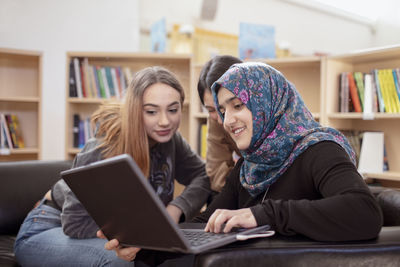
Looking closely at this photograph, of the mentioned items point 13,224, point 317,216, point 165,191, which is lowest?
point 13,224

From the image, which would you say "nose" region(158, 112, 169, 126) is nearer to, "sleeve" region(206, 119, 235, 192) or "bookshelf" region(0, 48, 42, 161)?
"sleeve" region(206, 119, 235, 192)

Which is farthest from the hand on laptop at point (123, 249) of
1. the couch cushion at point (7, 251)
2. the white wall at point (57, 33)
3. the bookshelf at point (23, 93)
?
the white wall at point (57, 33)

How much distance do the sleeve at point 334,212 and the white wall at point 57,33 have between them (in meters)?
3.67

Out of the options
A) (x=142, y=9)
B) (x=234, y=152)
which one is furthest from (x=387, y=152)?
(x=142, y=9)

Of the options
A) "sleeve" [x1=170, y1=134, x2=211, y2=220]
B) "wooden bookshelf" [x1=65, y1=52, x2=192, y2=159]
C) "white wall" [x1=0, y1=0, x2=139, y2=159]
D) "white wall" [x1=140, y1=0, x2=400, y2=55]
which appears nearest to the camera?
"sleeve" [x1=170, y1=134, x2=211, y2=220]

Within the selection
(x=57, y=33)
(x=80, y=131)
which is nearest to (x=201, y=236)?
(x=80, y=131)

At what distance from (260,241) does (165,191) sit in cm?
102

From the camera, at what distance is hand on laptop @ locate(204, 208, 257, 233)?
99 centimetres

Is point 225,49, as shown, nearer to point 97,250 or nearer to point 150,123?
point 150,123

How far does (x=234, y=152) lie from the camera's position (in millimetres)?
2086

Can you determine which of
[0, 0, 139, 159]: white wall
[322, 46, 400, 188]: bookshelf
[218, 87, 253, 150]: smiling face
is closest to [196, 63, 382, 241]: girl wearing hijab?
[218, 87, 253, 150]: smiling face

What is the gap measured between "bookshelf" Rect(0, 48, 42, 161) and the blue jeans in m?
1.70

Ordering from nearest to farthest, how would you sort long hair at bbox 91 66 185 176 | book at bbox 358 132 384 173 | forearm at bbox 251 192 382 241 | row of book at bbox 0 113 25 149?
forearm at bbox 251 192 382 241
long hair at bbox 91 66 185 176
book at bbox 358 132 384 173
row of book at bbox 0 113 25 149

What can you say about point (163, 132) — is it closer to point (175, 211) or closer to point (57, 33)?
point (175, 211)
